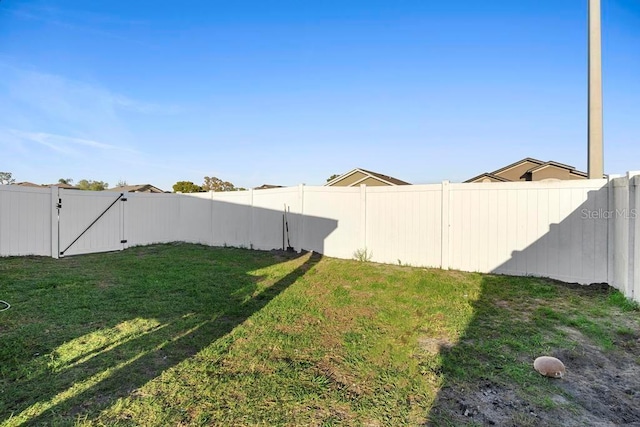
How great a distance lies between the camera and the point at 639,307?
376cm

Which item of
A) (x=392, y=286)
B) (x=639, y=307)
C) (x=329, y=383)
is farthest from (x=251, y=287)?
(x=639, y=307)

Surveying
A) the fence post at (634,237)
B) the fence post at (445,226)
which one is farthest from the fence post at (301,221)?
the fence post at (634,237)

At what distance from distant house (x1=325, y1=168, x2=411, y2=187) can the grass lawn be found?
1350 cm

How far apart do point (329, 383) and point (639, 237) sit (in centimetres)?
423

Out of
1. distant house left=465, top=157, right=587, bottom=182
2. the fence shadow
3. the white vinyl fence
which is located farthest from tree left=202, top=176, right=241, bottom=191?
the fence shadow

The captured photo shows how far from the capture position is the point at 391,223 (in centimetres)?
692

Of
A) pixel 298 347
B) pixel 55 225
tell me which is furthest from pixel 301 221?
pixel 55 225

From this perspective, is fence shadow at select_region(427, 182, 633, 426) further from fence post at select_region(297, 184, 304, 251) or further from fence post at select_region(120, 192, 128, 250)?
fence post at select_region(120, 192, 128, 250)

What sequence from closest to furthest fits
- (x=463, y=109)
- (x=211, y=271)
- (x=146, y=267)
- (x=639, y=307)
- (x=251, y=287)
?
(x=639, y=307) → (x=251, y=287) → (x=211, y=271) → (x=146, y=267) → (x=463, y=109)

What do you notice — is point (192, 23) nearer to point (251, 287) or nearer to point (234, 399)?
point (251, 287)

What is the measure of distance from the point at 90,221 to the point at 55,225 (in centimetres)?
84

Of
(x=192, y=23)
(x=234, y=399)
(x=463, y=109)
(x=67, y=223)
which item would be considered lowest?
(x=234, y=399)

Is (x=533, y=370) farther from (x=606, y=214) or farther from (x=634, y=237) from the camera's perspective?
(x=606, y=214)

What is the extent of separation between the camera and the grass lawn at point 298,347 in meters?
2.00
